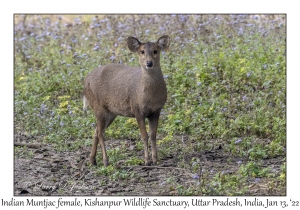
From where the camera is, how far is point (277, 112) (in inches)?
406

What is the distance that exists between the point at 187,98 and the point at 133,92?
228 centimetres

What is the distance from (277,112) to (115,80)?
262cm

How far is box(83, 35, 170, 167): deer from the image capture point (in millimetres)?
8789

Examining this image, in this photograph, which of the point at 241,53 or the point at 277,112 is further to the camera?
the point at 241,53

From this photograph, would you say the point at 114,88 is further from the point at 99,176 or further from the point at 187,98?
the point at 187,98

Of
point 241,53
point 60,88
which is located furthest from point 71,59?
point 241,53

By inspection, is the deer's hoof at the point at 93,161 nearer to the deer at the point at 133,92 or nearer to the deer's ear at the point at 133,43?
the deer at the point at 133,92

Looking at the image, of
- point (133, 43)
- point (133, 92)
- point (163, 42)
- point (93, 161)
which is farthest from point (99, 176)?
point (163, 42)

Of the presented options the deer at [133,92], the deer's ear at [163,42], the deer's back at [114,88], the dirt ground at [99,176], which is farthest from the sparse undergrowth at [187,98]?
the deer's ear at [163,42]

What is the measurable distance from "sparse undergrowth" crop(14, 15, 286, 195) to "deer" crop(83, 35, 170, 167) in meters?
0.43

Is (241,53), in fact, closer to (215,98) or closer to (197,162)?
(215,98)

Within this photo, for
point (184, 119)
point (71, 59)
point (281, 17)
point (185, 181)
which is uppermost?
point (281, 17)

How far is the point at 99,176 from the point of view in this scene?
28.1 feet

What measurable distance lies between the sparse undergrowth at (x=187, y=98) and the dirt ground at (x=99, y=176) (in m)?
0.03
